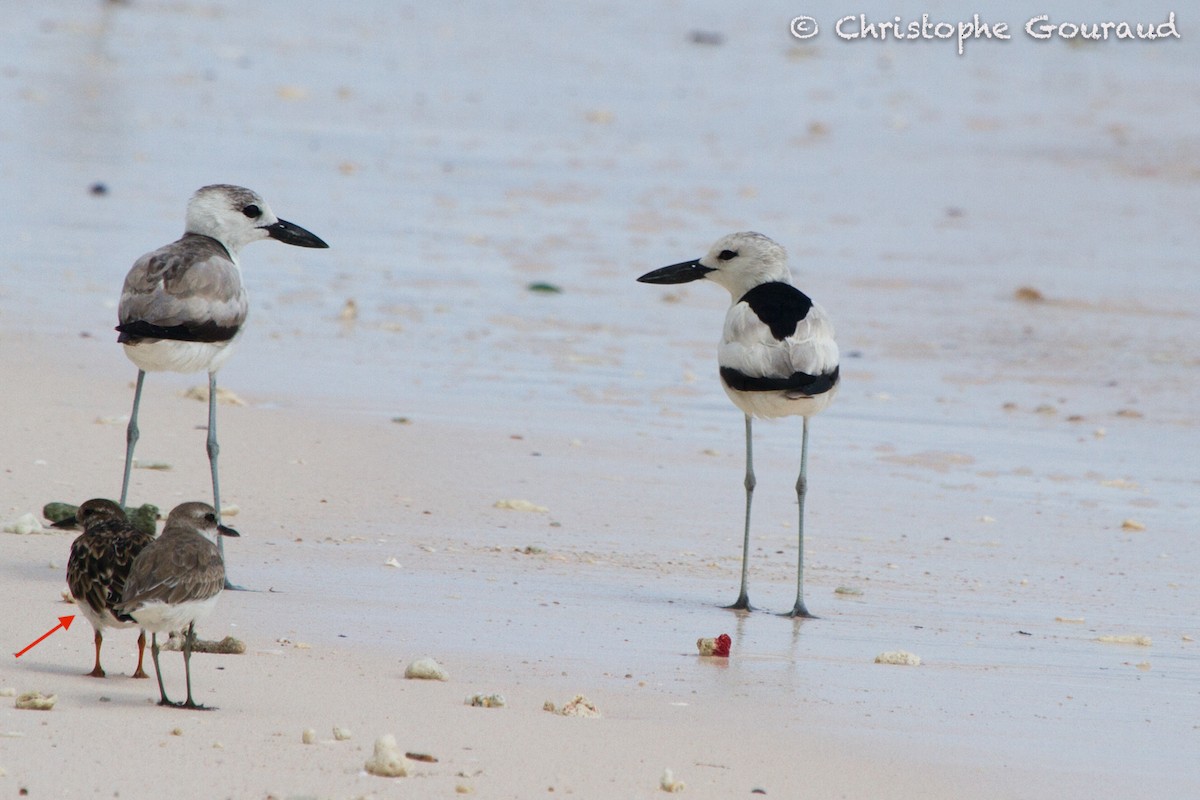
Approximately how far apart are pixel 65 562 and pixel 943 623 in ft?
9.81

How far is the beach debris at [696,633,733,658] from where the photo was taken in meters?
5.86

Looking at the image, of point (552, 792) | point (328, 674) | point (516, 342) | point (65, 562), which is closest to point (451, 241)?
point (516, 342)

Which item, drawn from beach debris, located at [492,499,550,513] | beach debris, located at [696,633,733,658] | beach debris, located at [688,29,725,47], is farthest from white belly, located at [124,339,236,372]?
beach debris, located at [688,29,725,47]

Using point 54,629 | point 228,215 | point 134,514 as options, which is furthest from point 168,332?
point 54,629

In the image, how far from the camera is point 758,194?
725 inches

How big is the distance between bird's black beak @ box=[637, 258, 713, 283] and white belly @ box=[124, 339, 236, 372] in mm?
1880

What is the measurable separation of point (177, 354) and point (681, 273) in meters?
2.27

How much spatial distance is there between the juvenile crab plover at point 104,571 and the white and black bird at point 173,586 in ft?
0.24

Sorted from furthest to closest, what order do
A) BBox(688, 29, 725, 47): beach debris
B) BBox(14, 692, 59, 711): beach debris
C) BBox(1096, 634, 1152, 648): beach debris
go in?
BBox(688, 29, 725, 47): beach debris
BBox(1096, 634, 1152, 648): beach debris
BBox(14, 692, 59, 711): beach debris

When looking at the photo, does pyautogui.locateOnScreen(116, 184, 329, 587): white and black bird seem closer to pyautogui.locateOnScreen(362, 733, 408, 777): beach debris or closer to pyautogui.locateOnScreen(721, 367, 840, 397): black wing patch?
pyautogui.locateOnScreen(721, 367, 840, 397): black wing patch

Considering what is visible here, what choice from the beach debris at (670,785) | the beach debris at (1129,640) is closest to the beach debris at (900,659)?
the beach debris at (1129,640)

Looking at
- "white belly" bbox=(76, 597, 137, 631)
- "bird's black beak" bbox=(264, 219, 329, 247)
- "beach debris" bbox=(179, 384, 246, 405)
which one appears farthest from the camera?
"beach debris" bbox=(179, 384, 246, 405)

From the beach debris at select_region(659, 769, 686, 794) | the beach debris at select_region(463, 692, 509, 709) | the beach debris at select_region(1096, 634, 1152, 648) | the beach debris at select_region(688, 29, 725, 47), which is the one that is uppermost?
the beach debris at select_region(688, 29, 725, 47)

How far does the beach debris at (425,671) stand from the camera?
524cm
